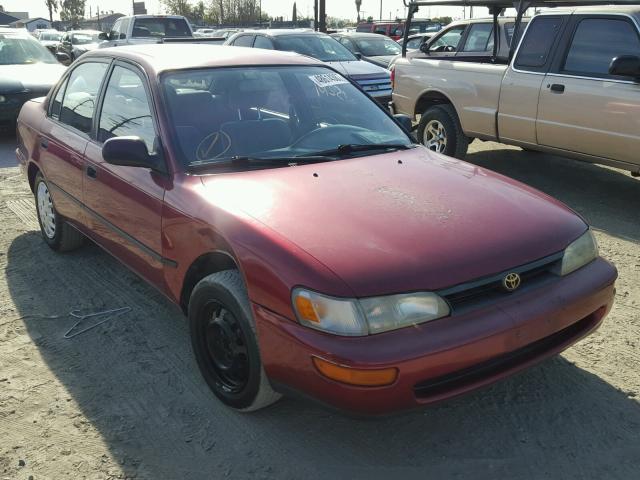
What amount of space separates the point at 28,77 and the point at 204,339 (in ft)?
27.1

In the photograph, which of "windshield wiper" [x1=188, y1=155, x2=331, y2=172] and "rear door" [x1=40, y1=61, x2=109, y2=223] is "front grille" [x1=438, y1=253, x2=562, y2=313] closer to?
"windshield wiper" [x1=188, y1=155, x2=331, y2=172]

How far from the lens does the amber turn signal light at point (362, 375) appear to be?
225cm

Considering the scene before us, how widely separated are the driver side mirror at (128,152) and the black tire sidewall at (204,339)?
2.44ft

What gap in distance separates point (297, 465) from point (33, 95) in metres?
8.52

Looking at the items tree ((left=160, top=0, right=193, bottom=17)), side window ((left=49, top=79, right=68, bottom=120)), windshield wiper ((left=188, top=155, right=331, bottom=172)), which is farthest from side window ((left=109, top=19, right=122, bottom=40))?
tree ((left=160, top=0, right=193, bottom=17))

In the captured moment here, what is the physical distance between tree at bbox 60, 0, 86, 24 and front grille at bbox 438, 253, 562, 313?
85.1 metres

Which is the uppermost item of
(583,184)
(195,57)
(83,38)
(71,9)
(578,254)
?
(71,9)

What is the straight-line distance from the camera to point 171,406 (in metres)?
2.99

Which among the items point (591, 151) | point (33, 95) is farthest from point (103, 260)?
point (33, 95)

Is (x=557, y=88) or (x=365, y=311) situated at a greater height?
(x=557, y=88)

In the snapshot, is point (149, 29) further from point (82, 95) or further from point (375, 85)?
point (82, 95)

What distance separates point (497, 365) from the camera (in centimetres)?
253

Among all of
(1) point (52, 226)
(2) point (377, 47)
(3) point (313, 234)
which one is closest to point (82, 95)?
(1) point (52, 226)

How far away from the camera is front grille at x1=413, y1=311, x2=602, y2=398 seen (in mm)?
2391
